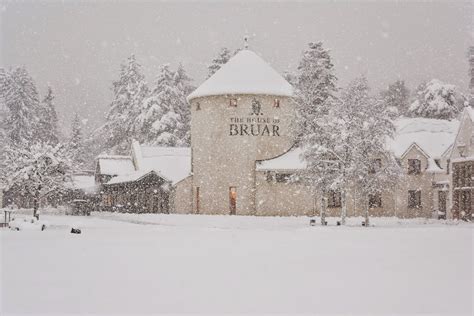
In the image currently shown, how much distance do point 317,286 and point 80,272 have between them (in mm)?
5656

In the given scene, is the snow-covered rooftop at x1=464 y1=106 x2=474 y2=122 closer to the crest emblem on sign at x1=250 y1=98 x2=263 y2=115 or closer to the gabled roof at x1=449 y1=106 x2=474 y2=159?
the gabled roof at x1=449 y1=106 x2=474 y2=159

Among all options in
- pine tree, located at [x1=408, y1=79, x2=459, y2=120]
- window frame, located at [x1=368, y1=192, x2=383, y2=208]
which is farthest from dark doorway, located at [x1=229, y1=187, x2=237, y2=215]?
pine tree, located at [x1=408, y1=79, x2=459, y2=120]

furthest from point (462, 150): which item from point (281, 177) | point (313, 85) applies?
point (281, 177)

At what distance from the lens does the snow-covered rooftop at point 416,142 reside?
5144 cm

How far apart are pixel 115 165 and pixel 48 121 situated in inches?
978

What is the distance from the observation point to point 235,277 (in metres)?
14.8

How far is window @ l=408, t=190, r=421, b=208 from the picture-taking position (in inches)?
2079

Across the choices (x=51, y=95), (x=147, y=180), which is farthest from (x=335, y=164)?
(x=51, y=95)

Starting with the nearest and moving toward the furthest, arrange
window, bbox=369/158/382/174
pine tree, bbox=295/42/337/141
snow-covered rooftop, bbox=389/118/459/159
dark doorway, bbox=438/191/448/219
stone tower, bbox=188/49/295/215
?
1. window, bbox=369/158/382/174
2. pine tree, bbox=295/42/337/141
3. stone tower, bbox=188/49/295/215
4. dark doorway, bbox=438/191/448/219
5. snow-covered rooftop, bbox=389/118/459/159

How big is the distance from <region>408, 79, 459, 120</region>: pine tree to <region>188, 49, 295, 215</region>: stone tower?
2566cm

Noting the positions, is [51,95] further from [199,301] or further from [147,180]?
[199,301]

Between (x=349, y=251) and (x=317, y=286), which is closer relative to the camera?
(x=317, y=286)

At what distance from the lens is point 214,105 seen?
52.0 meters

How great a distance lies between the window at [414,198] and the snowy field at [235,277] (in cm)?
2929
